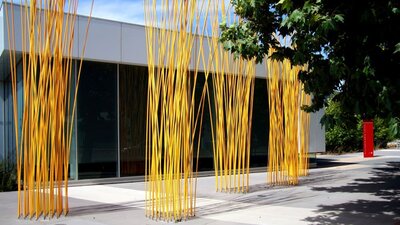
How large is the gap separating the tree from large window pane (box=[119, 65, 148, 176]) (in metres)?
8.90

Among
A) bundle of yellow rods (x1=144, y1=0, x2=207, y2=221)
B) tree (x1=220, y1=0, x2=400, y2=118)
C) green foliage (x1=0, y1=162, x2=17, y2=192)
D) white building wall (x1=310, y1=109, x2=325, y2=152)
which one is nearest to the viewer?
tree (x1=220, y1=0, x2=400, y2=118)

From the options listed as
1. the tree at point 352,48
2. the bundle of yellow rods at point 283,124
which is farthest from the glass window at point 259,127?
the tree at point 352,48

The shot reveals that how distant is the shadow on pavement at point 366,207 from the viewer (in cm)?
750

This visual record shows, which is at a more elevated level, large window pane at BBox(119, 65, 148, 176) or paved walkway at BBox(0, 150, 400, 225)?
large window pane at BBox(119, 65, 148, 176)

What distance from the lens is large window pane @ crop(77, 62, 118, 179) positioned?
13.0 metres

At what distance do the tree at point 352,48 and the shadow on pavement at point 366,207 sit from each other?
2689mm

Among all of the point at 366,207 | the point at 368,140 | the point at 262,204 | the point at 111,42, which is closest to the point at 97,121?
the point at 111,42

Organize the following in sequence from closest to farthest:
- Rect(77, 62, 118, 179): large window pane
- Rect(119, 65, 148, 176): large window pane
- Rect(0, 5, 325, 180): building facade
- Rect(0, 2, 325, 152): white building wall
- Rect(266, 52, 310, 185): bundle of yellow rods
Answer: Rect(266, 52, 310, 185): bundle of yellow rods
Rect(0, 2, 325, 152): white building wall
Rect(0, 5, 325, 180): building facade
Rect(77, 62, 118, 179): large window pane
Rect(119, 65, 148, 176): large window pane

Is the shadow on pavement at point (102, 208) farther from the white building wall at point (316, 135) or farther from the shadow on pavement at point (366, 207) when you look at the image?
the white building wall at point (316, 135)

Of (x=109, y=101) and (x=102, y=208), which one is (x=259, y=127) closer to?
(x=109, y=101)

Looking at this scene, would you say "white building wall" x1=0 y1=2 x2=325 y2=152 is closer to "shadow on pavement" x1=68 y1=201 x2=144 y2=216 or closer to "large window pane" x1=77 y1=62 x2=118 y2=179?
"large window pane" x1=77 y1=62 x2=118 y2=179

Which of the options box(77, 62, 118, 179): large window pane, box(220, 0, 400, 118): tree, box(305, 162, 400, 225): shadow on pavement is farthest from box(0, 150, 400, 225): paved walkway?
box(220, 0, 400, 118): tree

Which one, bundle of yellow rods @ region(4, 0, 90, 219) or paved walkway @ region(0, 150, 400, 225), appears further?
paved walkway @ region(0, 150, 400, 225)

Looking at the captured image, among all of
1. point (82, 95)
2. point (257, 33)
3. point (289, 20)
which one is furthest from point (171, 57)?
point (82, 95)
